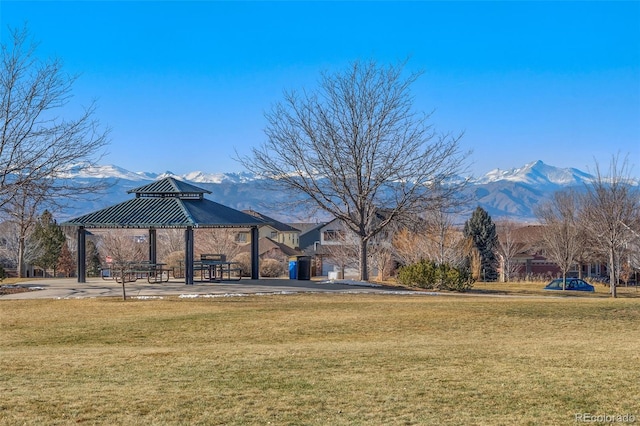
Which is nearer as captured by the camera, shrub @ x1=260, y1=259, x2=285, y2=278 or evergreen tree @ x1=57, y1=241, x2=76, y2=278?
shrub @ x1=260, y1=259, x2=285, y2=278

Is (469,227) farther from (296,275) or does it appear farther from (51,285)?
(51,285)

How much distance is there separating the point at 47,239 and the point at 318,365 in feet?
134

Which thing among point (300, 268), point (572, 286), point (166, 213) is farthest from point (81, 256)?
point (572, 286)

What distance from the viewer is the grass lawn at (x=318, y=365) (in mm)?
7852

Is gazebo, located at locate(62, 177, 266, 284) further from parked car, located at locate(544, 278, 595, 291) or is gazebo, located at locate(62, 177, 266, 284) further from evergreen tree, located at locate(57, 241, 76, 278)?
evergreen tree, located at locate(57, 241, 76, 278)

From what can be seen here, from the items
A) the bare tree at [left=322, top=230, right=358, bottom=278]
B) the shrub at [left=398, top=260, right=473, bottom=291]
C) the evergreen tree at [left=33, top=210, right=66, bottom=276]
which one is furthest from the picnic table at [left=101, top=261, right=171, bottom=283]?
the bare tree at [left=322, top=230, right=358, bottom=278]

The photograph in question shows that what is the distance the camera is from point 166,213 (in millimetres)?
27719

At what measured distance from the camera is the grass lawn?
7852mm

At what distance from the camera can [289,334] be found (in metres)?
14.6

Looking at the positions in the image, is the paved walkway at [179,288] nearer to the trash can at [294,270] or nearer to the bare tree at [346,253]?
the trash can at [294,270]

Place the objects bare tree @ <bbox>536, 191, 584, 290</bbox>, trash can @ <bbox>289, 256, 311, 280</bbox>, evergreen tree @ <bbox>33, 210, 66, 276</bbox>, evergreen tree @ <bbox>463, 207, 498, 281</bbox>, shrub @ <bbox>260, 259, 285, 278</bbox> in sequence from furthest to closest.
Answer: evergreen tree @ <bbox>463, 207, 498, 281</bbox>, bare tree @ <bbox>536, 191, 584, 290</bbox>, evergreen tree @ <bbox>33, 210, 66, 276</bbox>, shrub @ <bbox>260, 259, 285, 278</bbox>, trash can @ <bbox>289, 256, 311, 280</bbox>

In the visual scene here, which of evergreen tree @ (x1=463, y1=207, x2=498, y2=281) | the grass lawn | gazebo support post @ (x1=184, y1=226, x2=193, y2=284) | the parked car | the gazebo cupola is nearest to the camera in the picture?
the grass lawn

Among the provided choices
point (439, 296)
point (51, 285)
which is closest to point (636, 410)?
point (439, 296)

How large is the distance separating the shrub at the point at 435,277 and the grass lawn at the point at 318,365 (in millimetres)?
9229
